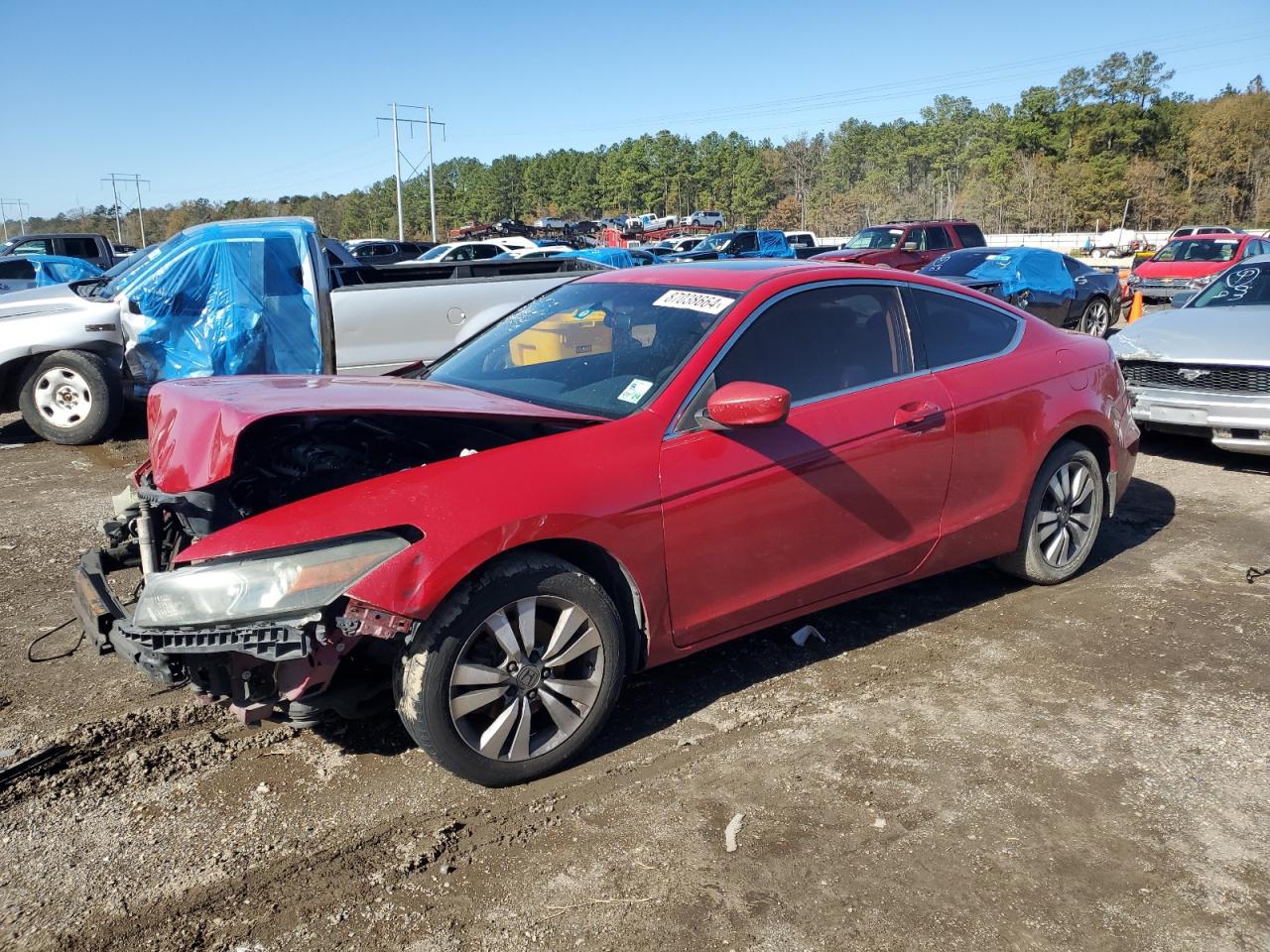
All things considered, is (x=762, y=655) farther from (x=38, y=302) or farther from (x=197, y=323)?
(x=38, y=302)

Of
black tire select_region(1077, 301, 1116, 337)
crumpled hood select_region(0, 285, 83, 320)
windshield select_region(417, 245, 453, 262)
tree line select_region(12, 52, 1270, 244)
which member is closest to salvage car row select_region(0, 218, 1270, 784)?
crumpled hood select_region(0, 285, 83, 320)

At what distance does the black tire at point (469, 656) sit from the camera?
2.95 m

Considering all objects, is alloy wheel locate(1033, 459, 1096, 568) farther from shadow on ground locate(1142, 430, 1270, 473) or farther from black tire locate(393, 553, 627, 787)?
shadow on ground locate(1142, 430, 1270, 473)

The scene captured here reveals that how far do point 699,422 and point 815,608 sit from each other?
969 mm

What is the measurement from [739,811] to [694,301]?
1.96 meters

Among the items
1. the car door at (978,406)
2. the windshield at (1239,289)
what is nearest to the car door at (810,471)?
the car door at (978,406)

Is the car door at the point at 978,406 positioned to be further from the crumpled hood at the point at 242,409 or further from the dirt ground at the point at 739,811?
the crumpled hood at the point at 242,409

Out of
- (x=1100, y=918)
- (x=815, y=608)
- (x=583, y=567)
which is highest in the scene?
(x=583, y=567)

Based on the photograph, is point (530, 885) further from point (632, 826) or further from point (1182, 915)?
point (1182, 915)

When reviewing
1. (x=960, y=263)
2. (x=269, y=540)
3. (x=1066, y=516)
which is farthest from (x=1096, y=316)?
(x=269, y=540)

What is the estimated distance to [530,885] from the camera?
9.01ft

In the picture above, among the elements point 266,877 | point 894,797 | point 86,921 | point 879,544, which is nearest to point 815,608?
point 879,544

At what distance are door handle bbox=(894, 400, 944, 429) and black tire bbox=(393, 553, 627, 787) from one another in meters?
1.53

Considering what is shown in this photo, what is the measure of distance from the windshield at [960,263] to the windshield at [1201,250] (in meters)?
8.22
